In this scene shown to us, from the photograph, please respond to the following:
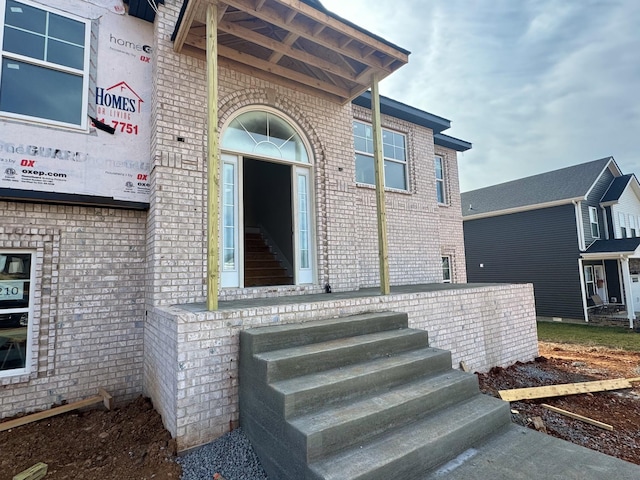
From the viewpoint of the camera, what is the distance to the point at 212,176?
3209mm

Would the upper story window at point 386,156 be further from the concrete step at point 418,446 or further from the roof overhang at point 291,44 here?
the concrete step at point 418,446

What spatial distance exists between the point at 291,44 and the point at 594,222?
1674 centimetres

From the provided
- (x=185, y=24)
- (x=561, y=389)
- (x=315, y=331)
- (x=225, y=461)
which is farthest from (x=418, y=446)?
(x=185, y=24)

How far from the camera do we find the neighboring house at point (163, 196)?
11.4 feet

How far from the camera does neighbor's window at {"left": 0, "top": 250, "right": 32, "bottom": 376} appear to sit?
146 inches

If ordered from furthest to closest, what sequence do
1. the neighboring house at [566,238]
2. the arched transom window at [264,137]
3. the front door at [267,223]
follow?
1. the neighboring house at [566,238]
2. the arched transom window at [264,137]
3. the front door at [267,223]

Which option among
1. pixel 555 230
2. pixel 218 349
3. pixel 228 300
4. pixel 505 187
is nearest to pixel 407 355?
pixel 218 349

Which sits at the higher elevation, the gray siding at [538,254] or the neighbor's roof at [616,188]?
the neighbor's roof at [616,188]

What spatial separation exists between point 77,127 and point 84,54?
1060 millimetres

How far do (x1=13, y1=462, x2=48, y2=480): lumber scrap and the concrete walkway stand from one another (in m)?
3.02

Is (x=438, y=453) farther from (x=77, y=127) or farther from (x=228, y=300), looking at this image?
(x=77, y=127)

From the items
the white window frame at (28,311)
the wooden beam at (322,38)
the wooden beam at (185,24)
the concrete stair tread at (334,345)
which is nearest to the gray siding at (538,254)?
the wooden beam at (322,38)

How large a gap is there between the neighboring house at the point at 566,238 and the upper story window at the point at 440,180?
784 cm

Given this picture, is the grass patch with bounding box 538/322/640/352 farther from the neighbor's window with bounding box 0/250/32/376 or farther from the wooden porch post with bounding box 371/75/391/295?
the neighbor's window with bounding box 0/250/32/376
